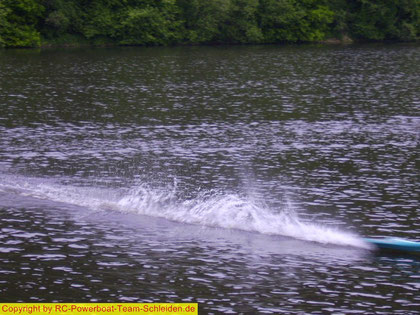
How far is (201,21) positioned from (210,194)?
5926 cm

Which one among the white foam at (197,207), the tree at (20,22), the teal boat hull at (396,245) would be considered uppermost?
the tree at (20,22)

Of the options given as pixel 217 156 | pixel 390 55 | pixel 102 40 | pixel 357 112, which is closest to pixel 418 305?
pixel 217 156

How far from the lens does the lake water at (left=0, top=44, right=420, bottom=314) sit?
13859 millimetres

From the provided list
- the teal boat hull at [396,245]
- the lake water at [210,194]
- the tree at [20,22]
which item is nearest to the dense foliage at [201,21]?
the tree at [20,22]

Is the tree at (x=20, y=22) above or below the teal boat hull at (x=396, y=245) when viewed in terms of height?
above

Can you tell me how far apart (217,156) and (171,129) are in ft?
18.6

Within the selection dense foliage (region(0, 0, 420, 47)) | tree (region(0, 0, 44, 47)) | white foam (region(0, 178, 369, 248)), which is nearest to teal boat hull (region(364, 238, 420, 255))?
white foam (region(0, 178, 369, 248))

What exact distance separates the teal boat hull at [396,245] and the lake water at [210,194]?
0.34m

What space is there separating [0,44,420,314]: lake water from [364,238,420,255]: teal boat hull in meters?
0.34

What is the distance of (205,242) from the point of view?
16.5 metres

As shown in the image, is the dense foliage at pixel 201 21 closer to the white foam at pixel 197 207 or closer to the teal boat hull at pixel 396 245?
the white foam at pixel 197 207

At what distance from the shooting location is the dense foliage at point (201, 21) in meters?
72.1

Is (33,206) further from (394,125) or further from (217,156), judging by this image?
(394,125)

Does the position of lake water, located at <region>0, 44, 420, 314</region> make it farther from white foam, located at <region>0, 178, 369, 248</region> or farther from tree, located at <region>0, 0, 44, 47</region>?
tree, located at <region>0, 0, 44, 47</region>
